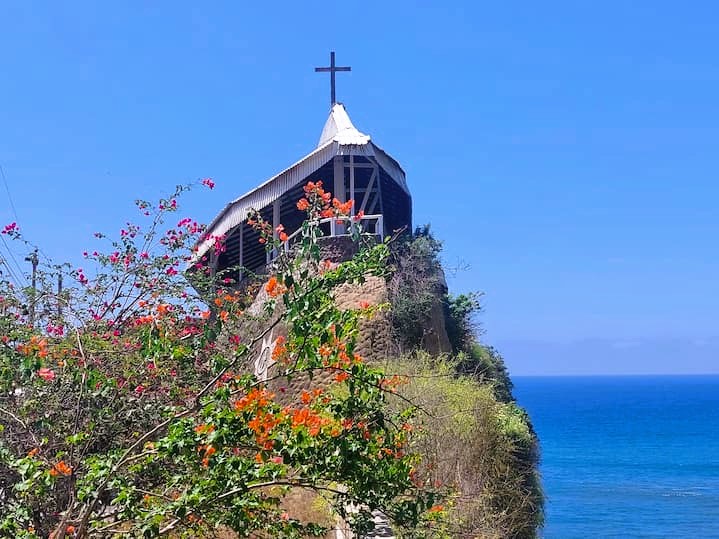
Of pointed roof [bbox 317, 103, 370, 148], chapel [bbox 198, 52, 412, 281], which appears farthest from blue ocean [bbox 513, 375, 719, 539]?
pointed roof [bbox 317, 103, 370, 148]

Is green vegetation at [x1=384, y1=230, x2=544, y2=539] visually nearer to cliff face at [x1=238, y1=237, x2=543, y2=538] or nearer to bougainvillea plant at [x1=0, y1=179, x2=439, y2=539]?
cliff face at [x1=238, y1=237, x2=543, y2=538]

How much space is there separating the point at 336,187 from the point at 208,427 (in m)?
10.7

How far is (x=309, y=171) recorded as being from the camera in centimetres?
1429

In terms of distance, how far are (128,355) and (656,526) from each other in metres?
32.5

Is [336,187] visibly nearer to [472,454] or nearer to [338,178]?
[338,178]

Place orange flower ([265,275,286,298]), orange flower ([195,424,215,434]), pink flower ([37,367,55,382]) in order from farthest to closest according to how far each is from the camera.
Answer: pink flower ([37,367,55,382]) → orange flower ([265,275,286,298]) → orange flower ([195,424,215,434])

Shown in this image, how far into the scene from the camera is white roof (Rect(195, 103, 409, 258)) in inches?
550

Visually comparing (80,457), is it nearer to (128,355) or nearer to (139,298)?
(128,355)

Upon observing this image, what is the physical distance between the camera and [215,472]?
4.08 metres

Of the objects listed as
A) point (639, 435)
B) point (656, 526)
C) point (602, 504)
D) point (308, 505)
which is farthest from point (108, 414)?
point (639, 435)

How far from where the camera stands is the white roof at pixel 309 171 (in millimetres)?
13977

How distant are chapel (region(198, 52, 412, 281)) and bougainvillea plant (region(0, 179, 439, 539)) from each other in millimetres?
7056

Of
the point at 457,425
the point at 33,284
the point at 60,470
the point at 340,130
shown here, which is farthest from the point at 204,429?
the point at 340,130

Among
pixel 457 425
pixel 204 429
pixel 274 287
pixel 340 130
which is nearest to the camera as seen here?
pixel 204 429
